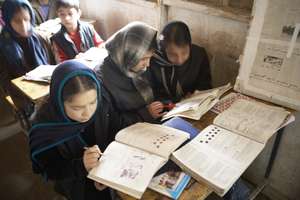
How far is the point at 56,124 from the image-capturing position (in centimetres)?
104

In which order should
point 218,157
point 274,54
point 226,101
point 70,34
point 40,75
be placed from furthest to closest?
point 70,34 → point 40,75 → point 226,101 → point 274,54 → point 218,157

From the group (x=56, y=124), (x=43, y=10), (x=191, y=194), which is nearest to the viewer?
(x=191, y=194)

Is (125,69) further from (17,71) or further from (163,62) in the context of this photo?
(17,71)

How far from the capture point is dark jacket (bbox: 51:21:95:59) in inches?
89.0

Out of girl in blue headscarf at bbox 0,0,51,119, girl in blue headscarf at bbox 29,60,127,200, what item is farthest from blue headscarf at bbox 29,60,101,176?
girl in blue headscarf at bbox 0,0,51,119

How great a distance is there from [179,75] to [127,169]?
939 mm

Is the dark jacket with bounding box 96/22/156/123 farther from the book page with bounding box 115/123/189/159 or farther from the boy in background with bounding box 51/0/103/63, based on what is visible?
the boy in background with bounding box 51/0/103/63

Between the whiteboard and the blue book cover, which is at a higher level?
the whiteboard

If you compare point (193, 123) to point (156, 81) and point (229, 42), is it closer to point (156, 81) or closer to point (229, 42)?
point (156, 81)

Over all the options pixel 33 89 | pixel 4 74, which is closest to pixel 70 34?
pixel 4 74

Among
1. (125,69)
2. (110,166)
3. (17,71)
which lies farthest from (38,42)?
(110,166)

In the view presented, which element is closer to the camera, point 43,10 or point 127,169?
point 127,169

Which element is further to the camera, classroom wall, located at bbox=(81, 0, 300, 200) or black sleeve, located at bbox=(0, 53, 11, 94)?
black sleeve, located at bbox=(0, 53, 11, 94)

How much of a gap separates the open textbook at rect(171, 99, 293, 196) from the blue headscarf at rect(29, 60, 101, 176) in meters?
0.48
